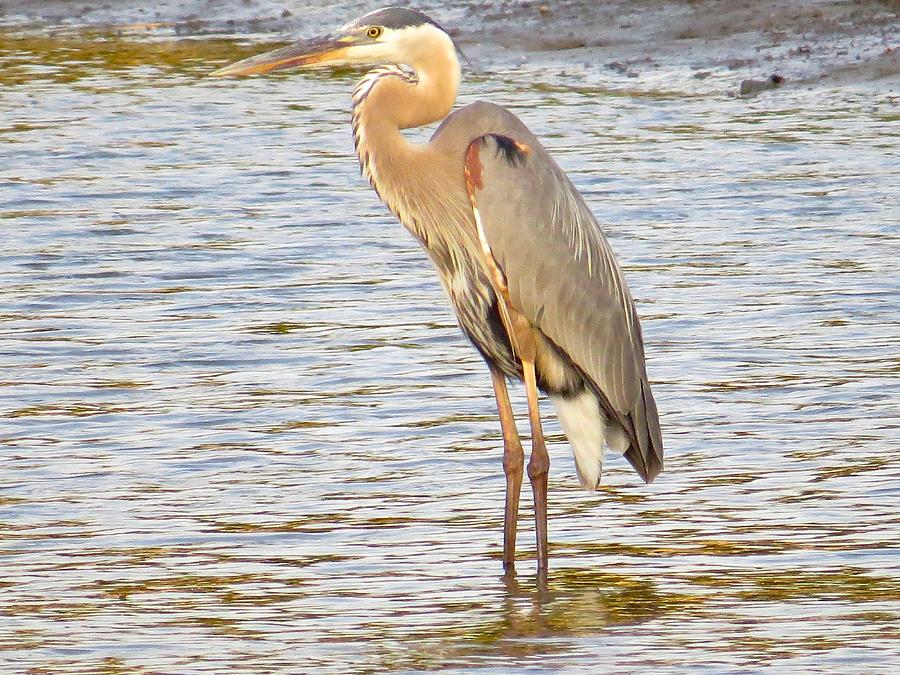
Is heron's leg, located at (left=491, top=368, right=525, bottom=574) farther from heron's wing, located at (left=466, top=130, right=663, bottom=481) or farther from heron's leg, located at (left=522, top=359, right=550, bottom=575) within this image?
heron's wing, located at (left=466, top=130, right=663, bottom=481)

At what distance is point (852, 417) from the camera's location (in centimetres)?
691

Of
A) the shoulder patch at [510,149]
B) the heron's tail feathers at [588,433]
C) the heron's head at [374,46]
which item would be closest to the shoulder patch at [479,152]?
the shoulder patch at [510,149]

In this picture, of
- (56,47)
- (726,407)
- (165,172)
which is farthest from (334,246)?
(56,47)

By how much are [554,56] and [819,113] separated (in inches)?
109

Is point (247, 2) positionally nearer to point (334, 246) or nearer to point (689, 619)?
point (334, 246)

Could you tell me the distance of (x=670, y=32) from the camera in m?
14.6

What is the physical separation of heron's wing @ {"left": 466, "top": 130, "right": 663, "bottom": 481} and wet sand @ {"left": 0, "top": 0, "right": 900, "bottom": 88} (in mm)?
7479

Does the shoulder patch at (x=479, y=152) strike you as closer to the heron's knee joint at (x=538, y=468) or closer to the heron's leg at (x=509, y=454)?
the heron's leg at (x=509, y=454)

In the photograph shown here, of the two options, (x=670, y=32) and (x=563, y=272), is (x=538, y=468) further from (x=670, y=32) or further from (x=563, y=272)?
(x=670, y=32)

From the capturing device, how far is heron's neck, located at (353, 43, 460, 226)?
19.0 ft

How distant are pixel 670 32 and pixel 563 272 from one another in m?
8.92

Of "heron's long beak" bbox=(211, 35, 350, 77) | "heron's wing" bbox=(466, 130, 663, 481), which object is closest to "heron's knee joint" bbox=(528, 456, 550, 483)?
"heron's wing" bbox=(466, 130, 663, 481)

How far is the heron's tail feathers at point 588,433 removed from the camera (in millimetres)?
6043

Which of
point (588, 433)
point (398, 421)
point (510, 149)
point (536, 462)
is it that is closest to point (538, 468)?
point (536, 462)
